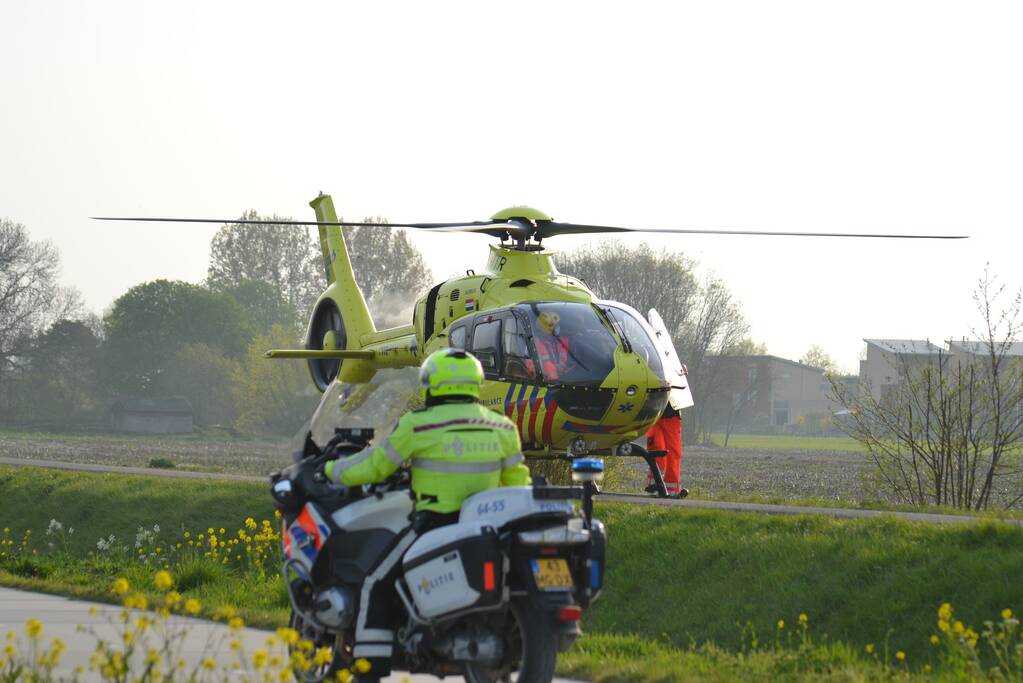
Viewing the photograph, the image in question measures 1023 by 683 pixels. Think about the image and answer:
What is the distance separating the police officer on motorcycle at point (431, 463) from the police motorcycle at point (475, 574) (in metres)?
0.10

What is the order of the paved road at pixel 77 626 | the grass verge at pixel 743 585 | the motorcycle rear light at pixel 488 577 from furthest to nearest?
1. the grass verge at pixel 743 585
2. the paved road at pixel 77 626
3. the motorcycle rear light at pixel 488 577

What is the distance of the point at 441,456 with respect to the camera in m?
7.84

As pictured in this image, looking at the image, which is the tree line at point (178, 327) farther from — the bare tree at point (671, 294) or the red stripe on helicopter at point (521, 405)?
the red stripe on helicopter at point (521, 405)

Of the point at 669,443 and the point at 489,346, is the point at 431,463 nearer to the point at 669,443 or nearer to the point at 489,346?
the point at 489,346

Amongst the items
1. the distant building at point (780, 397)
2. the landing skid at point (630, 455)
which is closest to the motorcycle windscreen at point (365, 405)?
the landing skid at point (630, 455)

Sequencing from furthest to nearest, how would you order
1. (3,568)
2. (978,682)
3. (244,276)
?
(244,276) < (3,568) < (978,682)

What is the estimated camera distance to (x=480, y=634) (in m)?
7.55

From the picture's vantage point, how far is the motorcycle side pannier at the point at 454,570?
7.30 meters

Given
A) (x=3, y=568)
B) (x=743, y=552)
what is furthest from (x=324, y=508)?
(x=3, y=568)

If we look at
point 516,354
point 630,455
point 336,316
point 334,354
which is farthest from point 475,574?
point 336,316

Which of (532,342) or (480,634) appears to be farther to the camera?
(532,342)

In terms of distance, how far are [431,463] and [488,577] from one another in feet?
2.65

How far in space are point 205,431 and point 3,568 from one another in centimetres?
8174

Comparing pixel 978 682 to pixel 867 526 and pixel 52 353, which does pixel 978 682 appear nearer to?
pixel 867 526
